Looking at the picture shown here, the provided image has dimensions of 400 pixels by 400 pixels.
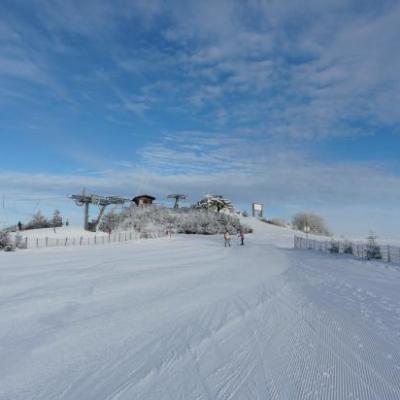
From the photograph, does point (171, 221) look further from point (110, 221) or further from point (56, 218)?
point (56, 218)

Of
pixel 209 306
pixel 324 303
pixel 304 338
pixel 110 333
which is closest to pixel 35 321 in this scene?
pixel 110 333

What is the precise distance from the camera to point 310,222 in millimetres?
90625

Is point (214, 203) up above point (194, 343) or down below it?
above

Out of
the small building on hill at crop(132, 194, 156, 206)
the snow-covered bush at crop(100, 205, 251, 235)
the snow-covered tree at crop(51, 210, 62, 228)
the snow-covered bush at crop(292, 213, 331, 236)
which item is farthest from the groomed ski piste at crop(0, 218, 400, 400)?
the snow-covered bush at crop(292, 213, 331, 236)

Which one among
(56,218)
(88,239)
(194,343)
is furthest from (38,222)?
(194,343)

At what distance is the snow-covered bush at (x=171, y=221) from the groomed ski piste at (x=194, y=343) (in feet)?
163

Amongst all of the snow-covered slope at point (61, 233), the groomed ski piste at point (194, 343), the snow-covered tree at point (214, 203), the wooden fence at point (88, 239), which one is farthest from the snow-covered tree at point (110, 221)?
the groomed ski piste at point (194, 343)

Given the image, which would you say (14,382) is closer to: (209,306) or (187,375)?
(187,375)

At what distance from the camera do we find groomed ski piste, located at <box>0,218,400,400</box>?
158 inches

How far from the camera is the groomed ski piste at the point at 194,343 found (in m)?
4.02

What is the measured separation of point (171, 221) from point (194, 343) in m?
60.9

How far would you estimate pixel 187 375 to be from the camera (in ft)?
14.1

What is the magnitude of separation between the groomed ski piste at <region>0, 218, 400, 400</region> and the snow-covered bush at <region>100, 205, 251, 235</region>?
1959 inches

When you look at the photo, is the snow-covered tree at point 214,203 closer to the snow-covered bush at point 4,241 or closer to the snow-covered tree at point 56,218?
the snow-covered tree at point 56,218
